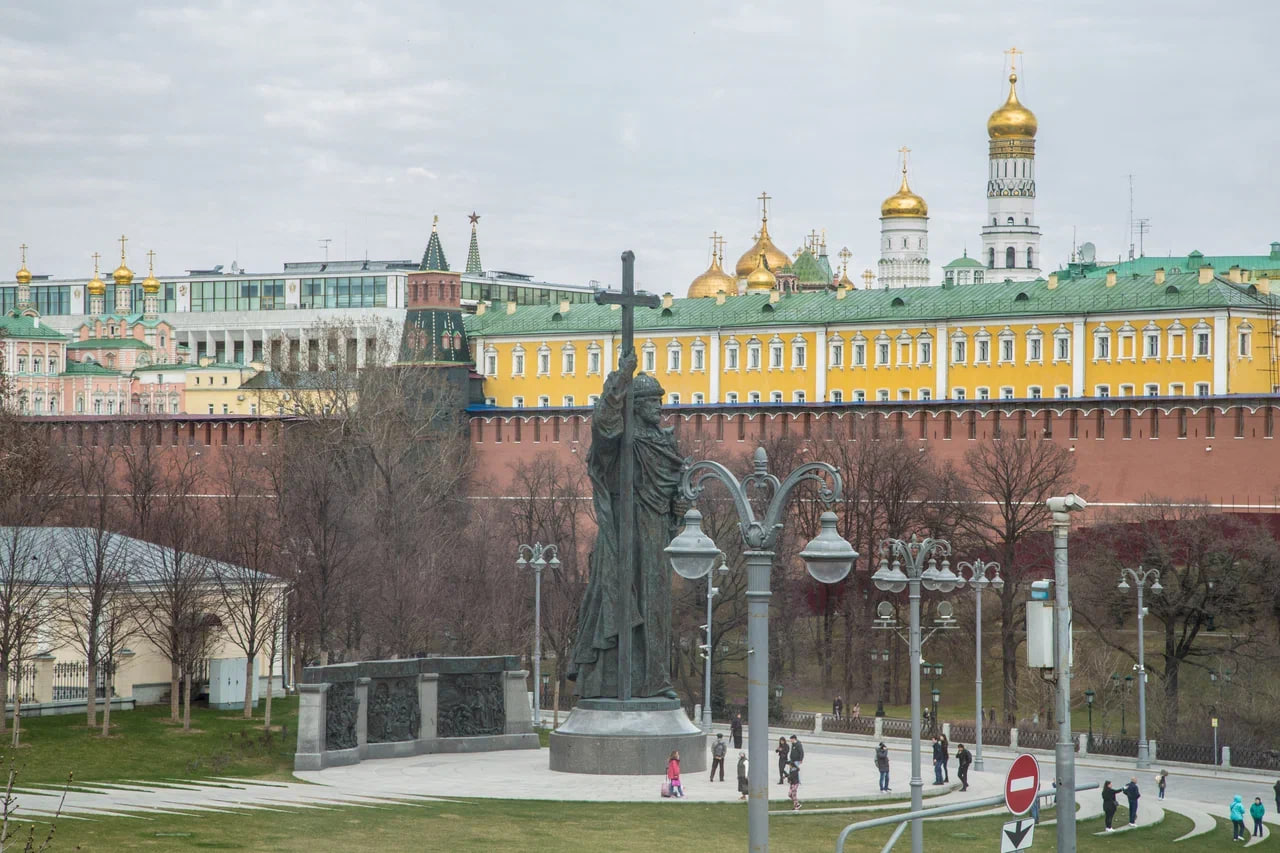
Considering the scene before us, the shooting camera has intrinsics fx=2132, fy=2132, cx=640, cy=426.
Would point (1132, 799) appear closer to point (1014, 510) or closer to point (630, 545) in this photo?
point (630, 545)

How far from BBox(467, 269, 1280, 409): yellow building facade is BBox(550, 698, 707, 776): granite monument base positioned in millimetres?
42506

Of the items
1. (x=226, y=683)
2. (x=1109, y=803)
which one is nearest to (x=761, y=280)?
(x=226, y=683)

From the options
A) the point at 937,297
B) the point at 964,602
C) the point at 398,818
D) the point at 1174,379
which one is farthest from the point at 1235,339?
the point at 398,818

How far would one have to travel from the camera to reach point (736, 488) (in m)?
14.7

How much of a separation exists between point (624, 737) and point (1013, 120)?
290 ft

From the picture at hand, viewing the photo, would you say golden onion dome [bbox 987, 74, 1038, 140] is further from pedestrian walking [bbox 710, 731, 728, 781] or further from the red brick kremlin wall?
pedestrian walking [bbox 710, 731, 728, 781]

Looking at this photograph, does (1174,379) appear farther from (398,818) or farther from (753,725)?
(753,725)

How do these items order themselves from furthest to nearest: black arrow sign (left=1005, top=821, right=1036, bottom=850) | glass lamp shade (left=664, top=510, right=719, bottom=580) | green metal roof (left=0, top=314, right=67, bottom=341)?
green metal roof (left=0, top=314, right=67, bottom=341) → black arrow sign (left=1005, top=821, right=1036, bottom=850) → glass lamp shade (left=664, top=510, right=719, bottom=580)

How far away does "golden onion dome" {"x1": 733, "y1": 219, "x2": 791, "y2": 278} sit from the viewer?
110 meters

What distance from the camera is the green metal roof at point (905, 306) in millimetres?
75812

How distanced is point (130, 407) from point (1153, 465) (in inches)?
2617

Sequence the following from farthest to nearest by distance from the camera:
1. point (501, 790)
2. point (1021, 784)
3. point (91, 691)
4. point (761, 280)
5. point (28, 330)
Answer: point (28, 330) < point (761, 280) < point (91, 691) < point (501, 790) < point (1021, 784)

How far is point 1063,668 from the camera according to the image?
1476 centimetres

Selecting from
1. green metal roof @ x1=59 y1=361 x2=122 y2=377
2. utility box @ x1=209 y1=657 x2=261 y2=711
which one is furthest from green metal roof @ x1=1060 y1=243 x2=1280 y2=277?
utility box @ x1=209 y1=657 x2=261 y2=711
